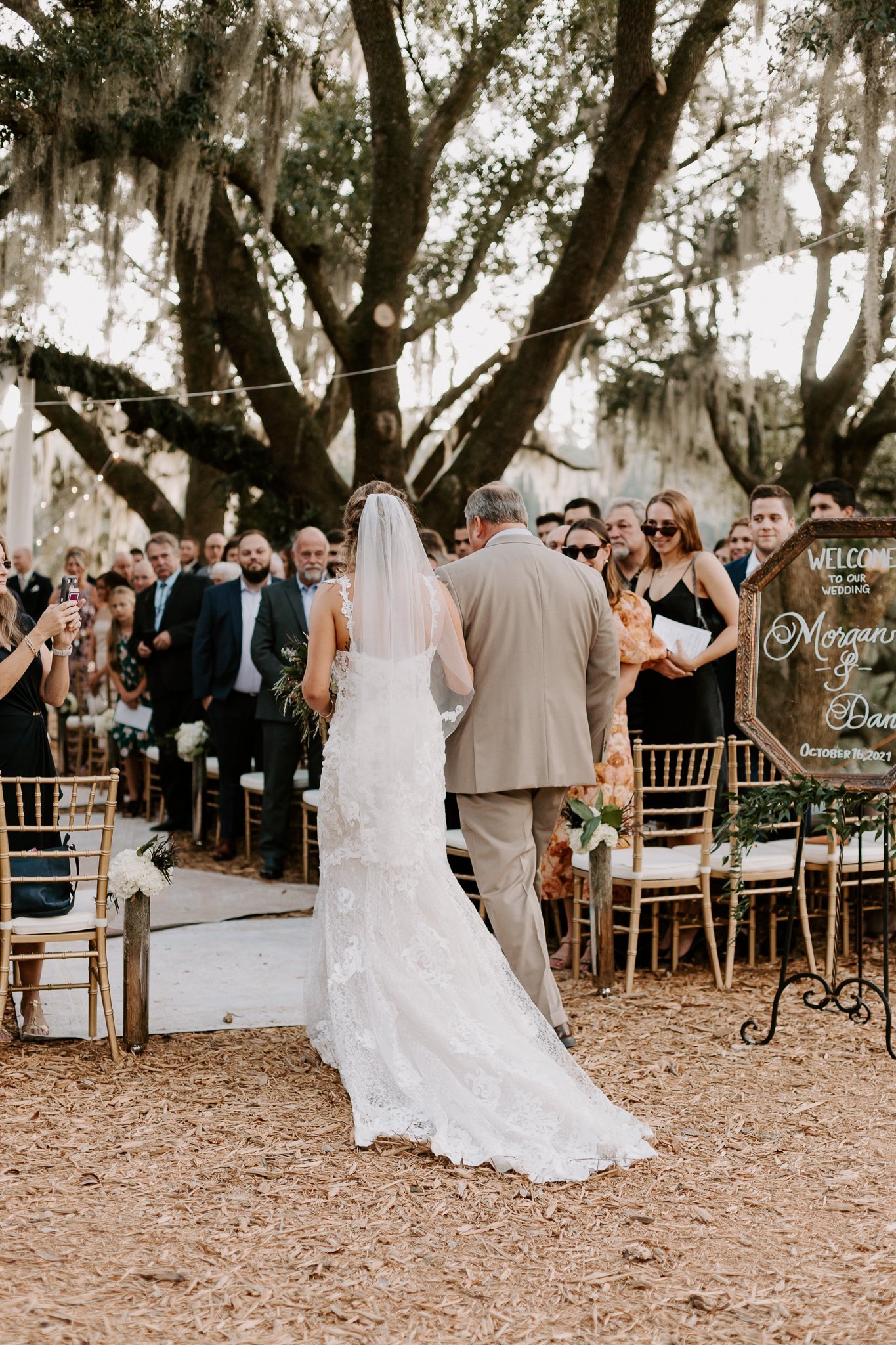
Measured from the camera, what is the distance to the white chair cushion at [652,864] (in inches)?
211

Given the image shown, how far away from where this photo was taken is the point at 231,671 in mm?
8039

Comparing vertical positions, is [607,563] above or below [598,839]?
above

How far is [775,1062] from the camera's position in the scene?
4.48 m

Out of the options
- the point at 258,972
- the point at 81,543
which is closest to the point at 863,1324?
the point at 258,972

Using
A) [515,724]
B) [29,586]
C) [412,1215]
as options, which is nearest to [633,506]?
[515,724]

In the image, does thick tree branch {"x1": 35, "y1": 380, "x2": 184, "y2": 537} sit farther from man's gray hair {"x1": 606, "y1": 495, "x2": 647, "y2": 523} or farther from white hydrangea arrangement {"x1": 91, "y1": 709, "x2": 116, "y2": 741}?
man's gray hair {"x1": 606, "y1": 495, "x2": 647, "y2": 523}

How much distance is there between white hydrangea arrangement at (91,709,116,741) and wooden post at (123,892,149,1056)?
5392mm

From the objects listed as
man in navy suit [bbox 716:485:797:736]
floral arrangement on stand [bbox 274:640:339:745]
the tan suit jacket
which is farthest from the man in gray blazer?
the tan suit jacket

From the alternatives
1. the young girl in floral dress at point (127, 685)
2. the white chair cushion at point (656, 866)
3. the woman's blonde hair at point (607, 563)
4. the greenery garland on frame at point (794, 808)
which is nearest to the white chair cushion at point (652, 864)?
the white chair cushion at point (656, 866)

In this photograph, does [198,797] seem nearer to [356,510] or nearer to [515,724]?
[515,724]

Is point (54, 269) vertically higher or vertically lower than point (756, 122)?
lower

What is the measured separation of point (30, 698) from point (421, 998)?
1920 millimetres

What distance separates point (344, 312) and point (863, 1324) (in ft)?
43.4

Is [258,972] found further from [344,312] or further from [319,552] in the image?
[344,312]
